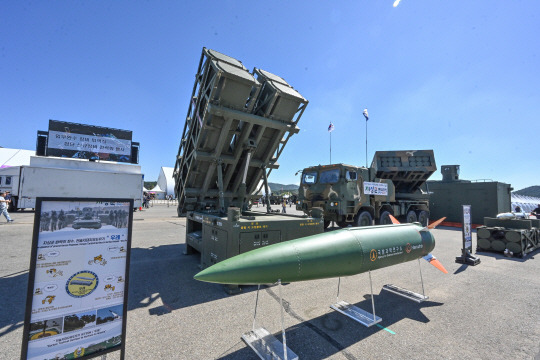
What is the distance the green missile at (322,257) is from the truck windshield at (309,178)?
5.92 m

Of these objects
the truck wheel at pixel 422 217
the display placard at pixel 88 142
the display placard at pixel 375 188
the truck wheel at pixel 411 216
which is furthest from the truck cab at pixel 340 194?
the display placard at pixel 88 142

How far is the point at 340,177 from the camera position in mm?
9242

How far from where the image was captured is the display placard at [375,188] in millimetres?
9891

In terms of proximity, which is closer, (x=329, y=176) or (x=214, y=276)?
(x=214, y=276)

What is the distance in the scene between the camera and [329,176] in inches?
381

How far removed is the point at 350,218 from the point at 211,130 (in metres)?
6.54

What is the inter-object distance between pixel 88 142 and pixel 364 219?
19.1 meters

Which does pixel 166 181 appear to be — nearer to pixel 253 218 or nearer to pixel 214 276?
pixel 253 218

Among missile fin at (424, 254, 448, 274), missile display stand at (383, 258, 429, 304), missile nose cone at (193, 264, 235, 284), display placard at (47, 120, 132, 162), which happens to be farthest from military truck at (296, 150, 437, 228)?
display placard at (47, 120, 132, 162)

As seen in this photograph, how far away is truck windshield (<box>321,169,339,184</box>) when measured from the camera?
30.9 ft

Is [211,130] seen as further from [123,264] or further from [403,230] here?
[403,230]

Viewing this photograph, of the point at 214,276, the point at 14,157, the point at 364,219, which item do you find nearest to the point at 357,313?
the point at 214,276

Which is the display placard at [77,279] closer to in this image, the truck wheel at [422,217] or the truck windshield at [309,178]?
the truck windshield at [309,178]

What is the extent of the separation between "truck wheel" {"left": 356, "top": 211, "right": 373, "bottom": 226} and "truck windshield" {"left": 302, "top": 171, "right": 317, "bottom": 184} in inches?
90.9
